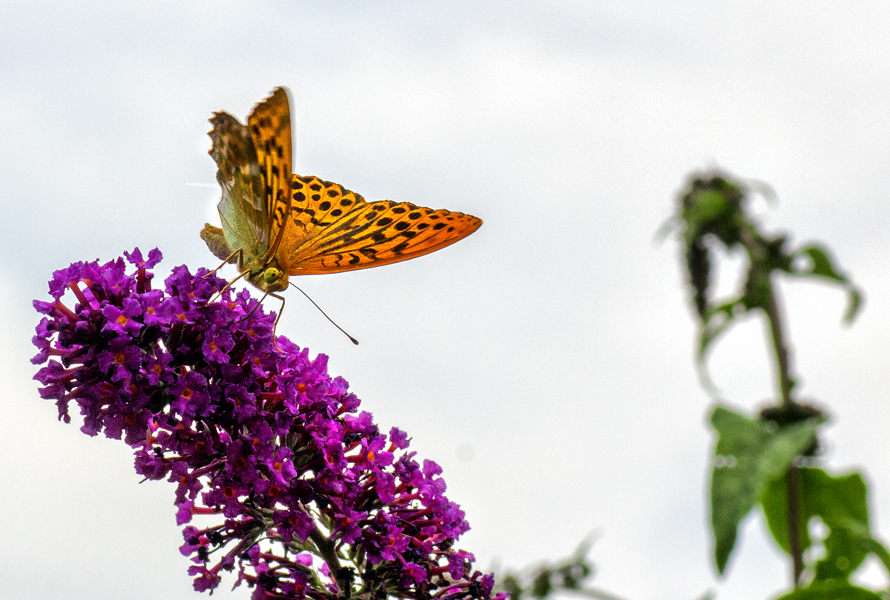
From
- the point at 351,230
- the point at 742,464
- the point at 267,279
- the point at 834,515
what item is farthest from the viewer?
the point at 351,230

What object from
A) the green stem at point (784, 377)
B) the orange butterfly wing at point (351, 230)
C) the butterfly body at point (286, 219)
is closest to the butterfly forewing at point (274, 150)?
the butterfly body at point (286, 219)

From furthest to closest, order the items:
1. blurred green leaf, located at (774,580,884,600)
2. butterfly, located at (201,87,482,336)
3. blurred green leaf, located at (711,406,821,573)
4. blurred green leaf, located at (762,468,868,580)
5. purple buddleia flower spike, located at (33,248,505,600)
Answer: butterfly, located at (201,87,482,336)
purple buddleia flower spike, located at (33,248,505,600)
blurred green leaf, located at (762,468,868,580)
blurred green leaf, located at (774,580,884,600)
blurred green leaf, located at (711,406,821,573)

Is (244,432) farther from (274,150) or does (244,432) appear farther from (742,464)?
(742,464)

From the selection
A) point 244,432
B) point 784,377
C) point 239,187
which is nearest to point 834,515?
point 784,377

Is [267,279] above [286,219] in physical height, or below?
below

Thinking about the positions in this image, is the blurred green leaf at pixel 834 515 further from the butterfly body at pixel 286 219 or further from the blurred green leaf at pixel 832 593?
the butterfly body at pixel 286 219

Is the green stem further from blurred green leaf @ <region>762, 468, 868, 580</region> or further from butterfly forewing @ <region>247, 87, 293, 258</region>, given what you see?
butterfly forewing @ <region>247, 87, 293, 258</region>

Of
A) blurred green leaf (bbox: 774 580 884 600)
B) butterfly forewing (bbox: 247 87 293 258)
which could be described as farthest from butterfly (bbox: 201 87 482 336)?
blurred green leaf (bbox: 774 580 884 600)
